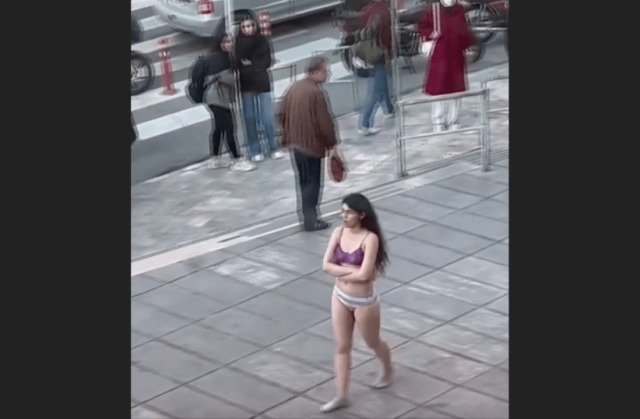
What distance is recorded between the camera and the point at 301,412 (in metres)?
8.55

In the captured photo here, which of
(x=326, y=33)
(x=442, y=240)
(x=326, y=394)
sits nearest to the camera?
(x=326, y=394)

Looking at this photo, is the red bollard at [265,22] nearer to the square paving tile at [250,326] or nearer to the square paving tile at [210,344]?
the square paving tile at [250,326]

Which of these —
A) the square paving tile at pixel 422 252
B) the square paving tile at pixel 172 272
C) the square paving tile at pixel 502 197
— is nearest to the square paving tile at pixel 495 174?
the square paving tile at pixel 502 197

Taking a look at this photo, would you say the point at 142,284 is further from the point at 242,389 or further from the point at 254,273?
the point at 242,389

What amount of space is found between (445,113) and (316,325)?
18.2ft

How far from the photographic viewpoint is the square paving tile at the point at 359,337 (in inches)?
378

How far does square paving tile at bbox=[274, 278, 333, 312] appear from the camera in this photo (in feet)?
34.3

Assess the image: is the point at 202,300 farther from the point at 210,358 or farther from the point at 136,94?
the point at 136,94

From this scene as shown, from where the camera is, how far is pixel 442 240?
1173 centimetres

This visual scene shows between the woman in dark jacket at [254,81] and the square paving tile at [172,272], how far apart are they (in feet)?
10.2

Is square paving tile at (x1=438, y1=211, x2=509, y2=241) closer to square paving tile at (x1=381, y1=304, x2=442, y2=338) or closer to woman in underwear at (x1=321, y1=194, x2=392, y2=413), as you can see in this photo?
square paving tile at (x1=381, y1=304, x2=442, y2=338)

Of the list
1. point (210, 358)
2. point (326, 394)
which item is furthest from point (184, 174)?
point (326, 394)

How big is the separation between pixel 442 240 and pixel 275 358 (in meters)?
2.96

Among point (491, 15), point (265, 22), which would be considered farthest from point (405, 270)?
point (265, 22)
